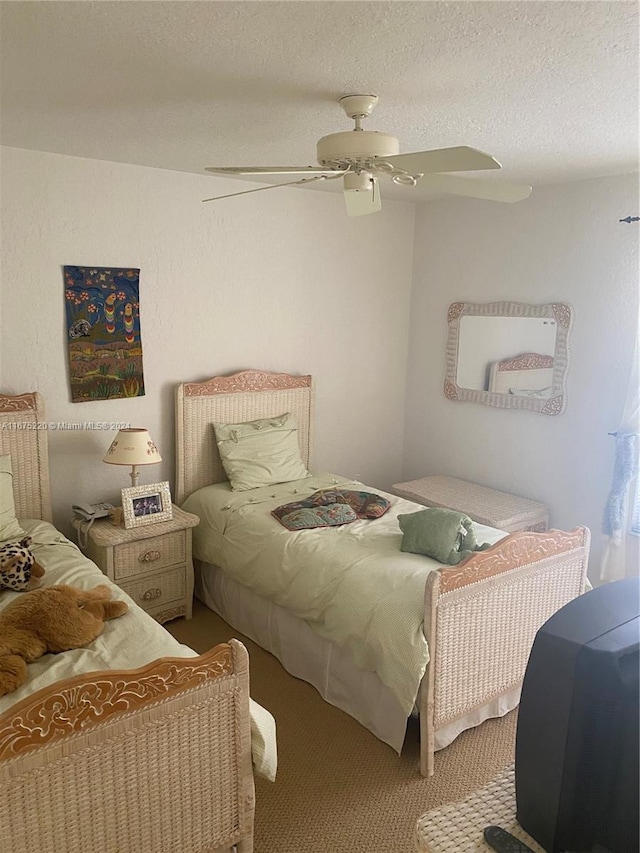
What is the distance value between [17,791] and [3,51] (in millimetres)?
1946

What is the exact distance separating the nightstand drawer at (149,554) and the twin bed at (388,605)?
0.18 metres

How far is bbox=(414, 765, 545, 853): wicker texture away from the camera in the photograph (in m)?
1.30

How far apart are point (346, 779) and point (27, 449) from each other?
6.97 ft

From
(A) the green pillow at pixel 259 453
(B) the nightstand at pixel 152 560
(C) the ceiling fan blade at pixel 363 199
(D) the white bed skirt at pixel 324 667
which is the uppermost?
(C) the ceiling fan blade at pixel 363 199

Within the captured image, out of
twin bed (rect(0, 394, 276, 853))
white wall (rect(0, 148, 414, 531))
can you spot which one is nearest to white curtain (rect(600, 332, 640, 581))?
white wall (rect(0, 148, 414, 531))

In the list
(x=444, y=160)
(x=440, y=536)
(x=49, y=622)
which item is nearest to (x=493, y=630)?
(x=440, y=536)

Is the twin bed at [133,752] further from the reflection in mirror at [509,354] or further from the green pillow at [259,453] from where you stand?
the reflection in mirror at [509,354]

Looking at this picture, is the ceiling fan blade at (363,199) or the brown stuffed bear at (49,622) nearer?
the brown stuffed bear at (49,622)

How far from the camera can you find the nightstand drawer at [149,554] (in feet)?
10.7

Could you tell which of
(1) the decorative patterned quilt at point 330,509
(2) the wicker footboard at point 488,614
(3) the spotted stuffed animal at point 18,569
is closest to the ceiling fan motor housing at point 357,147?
(2) the wicker footboard at point 488,614

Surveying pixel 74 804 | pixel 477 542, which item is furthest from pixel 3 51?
Result: pixel 477 542

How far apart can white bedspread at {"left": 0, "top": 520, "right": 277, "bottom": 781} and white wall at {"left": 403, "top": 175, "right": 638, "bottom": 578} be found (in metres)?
2.42

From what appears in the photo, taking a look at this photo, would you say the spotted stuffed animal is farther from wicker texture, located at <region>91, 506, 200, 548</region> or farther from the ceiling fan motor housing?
the ceiling fan motor housing

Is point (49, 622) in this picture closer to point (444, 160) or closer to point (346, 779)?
point (346, 779)
